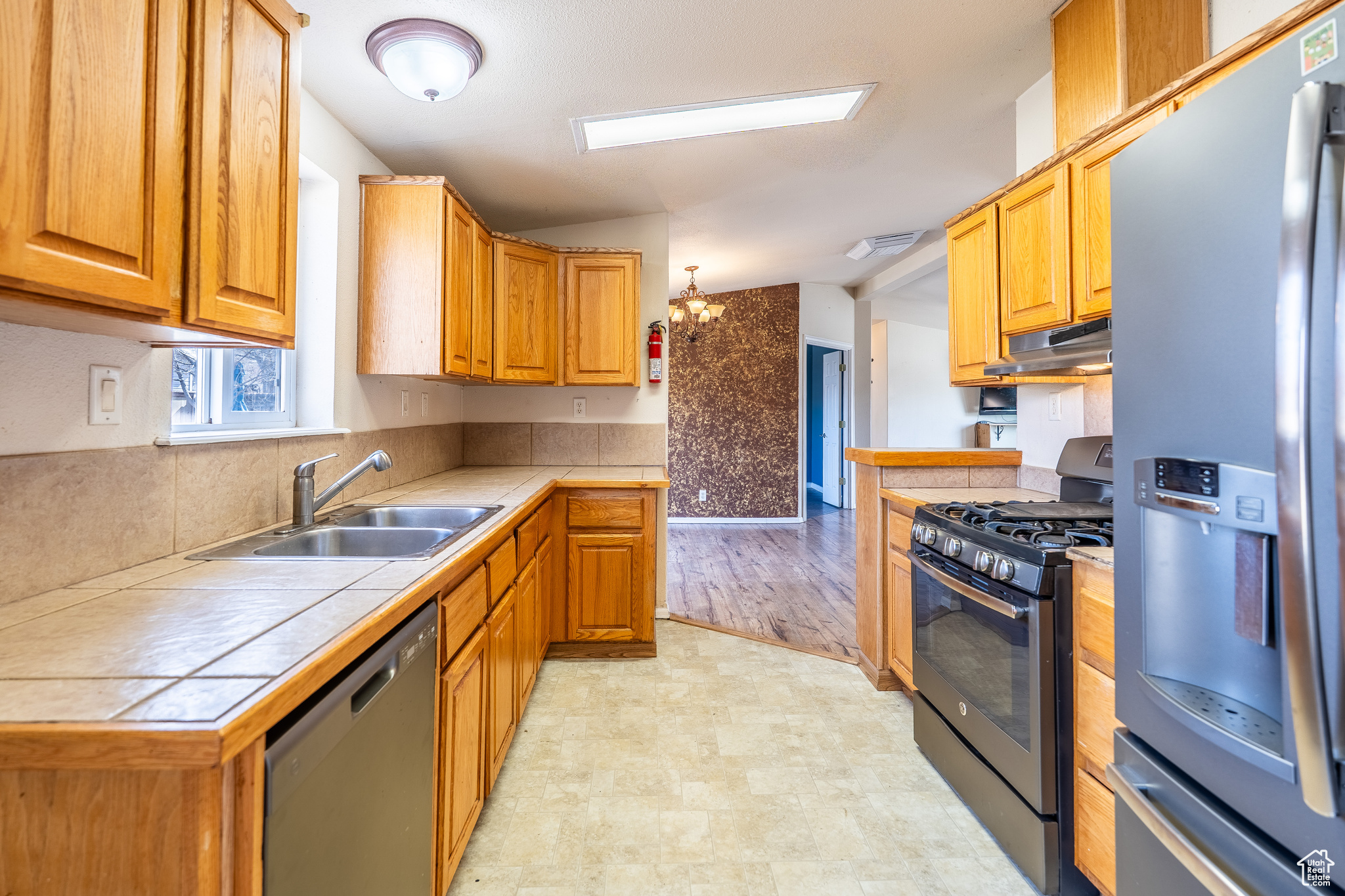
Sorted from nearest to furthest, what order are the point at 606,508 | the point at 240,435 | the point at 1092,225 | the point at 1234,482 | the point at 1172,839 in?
the point at 1234,482 < the point at 1172,839 < the point at 240,435 < the point at 1092,225 < the point at 606,508

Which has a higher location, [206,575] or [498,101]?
[498,101]

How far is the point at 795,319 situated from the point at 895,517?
488cm

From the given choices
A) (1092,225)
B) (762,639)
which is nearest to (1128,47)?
(1092,225)

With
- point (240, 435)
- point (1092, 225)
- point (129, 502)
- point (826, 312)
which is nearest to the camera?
point (129, 502)

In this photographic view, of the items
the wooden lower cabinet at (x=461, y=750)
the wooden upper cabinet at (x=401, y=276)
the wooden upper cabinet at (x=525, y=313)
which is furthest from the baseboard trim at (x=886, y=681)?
the wooden upper cabinet at (x=401, y=276)

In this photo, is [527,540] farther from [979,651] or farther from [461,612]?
[979,651]

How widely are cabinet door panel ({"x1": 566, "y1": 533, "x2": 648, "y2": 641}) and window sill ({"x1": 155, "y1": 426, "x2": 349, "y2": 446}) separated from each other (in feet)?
4.12

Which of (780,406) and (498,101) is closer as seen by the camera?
(498,101)

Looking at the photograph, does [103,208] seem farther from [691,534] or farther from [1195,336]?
[691,534]

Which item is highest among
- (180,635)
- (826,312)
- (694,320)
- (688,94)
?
(826,312)

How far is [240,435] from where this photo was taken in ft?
5.28

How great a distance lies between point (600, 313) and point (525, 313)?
16.1 inches

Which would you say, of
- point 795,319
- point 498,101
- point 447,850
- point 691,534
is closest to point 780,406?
point 795,319

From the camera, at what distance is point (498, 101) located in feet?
7.20
